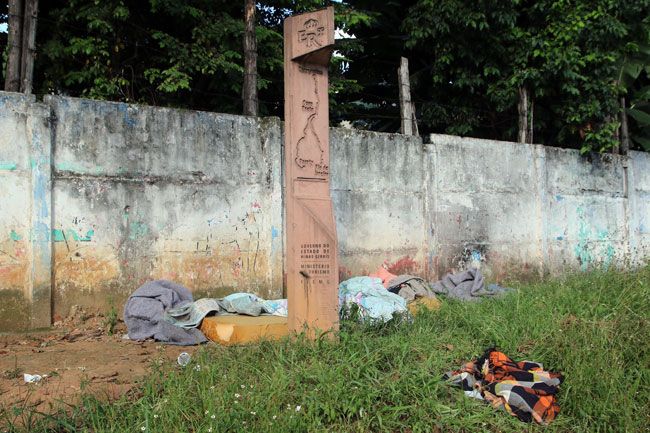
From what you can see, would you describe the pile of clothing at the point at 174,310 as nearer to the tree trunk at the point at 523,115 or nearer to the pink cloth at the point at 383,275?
the pink cloth at the point at 383,275

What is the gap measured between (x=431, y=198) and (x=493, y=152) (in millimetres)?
1349

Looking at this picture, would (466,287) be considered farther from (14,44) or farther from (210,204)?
(14,44)

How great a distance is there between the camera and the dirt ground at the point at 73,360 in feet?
11.2

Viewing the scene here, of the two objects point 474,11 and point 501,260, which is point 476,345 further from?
point 474,11

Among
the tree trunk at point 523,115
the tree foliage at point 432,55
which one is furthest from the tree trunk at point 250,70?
the tree trunk at point 523,115

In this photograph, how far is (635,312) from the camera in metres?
4.62

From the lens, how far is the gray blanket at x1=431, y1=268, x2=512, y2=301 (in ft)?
21.7

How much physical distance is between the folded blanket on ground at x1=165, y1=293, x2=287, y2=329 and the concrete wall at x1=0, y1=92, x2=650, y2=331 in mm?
377

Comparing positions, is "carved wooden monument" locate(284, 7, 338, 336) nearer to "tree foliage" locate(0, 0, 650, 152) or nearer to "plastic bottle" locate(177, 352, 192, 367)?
"plastic bottle" locate(177, 352, 192, 367)

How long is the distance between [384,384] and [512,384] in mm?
828

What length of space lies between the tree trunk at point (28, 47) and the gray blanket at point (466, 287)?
480cm

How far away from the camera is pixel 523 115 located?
862cm

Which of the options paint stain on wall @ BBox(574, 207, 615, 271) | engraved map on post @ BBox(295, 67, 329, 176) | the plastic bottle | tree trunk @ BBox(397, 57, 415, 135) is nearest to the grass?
the plastic bottle

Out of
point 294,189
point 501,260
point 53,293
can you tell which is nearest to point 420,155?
point 501,260
